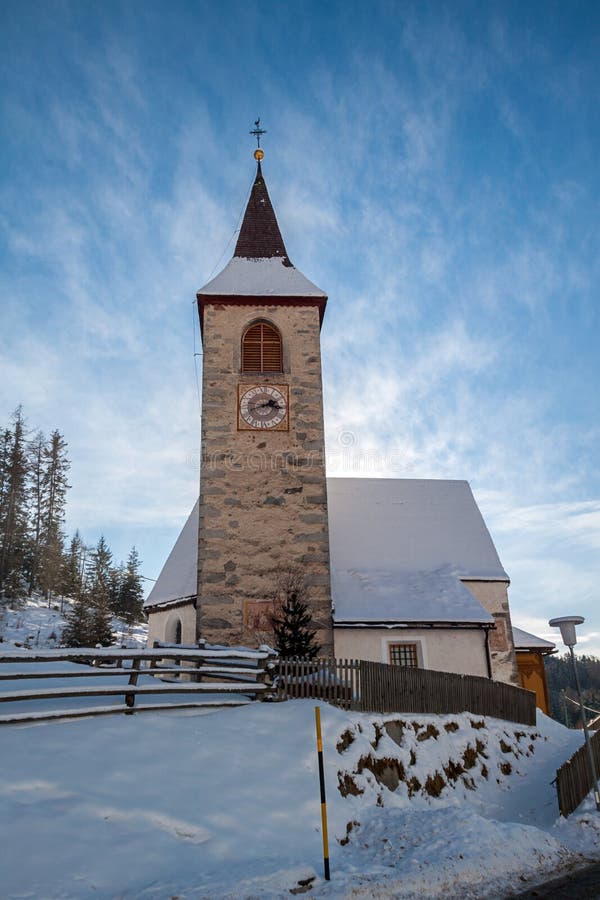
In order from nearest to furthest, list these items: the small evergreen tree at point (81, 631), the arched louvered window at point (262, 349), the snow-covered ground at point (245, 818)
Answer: the snow-covered ground at point (245, 818)
the arched louvered window at point (262, 349)
the small evergreen tree at point (81, 631)

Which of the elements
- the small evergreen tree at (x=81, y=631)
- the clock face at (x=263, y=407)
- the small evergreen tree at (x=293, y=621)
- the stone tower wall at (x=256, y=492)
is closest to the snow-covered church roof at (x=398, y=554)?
the small evergreen tree at (x=293, y=621)

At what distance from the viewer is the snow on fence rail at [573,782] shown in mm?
11656

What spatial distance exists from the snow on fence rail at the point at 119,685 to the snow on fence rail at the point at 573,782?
5483 millimetres

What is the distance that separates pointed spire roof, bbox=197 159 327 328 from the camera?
22.3 meters

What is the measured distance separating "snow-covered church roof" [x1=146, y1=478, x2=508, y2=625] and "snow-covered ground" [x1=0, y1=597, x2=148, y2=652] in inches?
853

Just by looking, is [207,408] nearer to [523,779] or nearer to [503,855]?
[523,779]

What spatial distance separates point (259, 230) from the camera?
84.1 ft

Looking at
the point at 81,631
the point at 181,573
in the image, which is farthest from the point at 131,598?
the point at 181,573

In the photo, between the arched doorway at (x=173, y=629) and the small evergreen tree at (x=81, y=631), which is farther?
the small evergreen tree at (x=81, y=631)

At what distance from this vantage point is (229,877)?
6812mm

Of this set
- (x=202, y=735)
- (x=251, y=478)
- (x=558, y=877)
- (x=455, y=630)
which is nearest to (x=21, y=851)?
(x=202, y=735)

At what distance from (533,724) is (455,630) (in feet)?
11.3

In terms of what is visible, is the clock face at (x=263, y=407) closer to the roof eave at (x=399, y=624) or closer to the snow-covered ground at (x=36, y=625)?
the roof eave at (x=399, y=624)

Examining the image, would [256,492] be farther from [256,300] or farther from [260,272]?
[260,272]
